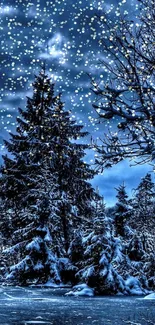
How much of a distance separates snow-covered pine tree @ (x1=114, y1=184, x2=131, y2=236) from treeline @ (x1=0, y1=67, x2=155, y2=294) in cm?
8

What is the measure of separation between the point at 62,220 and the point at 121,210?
6180mm

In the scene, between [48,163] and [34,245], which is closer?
[34,245]

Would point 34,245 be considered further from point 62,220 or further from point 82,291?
point 82,291

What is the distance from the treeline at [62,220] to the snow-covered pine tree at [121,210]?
3.1 inches

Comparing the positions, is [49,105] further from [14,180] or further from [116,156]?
[116,156]

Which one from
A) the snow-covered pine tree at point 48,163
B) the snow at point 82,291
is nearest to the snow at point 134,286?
the snow at point 82,291

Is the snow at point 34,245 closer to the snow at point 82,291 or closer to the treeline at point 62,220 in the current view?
the treeline at point 62,220

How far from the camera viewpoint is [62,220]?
24.0 metres

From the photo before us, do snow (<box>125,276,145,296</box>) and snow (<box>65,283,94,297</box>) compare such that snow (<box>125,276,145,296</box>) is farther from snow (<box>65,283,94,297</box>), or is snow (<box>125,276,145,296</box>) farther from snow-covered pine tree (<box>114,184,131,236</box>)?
snow-covered pine tree (<box>114,184,131,236</box>)

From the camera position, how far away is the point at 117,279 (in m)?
14.4

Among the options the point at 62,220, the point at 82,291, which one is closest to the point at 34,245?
the point at 62,220

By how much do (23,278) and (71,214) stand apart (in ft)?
19.6

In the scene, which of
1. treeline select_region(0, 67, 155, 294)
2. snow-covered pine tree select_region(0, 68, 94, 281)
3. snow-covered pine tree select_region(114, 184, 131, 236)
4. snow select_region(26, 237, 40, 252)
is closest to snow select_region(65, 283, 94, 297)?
treeline select_region(0, 67, 155, 294)

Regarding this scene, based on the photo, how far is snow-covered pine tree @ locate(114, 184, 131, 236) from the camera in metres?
26.7
